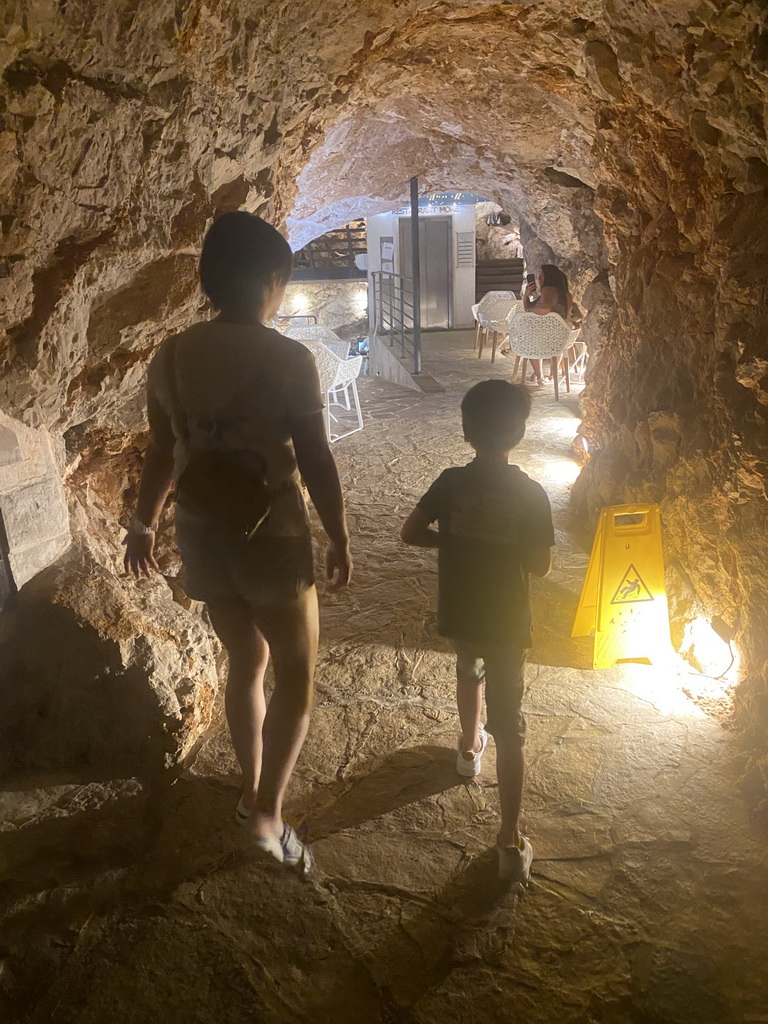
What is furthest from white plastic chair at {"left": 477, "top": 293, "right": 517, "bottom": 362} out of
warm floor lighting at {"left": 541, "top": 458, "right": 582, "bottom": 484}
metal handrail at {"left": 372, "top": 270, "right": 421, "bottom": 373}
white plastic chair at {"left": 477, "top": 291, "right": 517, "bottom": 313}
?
warm floor lighting at {"left": 541, "top": 458, "right": 582, "bottom": 484}

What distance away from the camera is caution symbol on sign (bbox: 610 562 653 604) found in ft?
10.2

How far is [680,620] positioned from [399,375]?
716 cm

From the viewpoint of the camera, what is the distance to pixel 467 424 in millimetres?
1884

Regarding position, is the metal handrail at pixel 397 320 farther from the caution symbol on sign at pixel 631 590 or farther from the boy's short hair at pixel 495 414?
the boy's short hair at pixel 495 414

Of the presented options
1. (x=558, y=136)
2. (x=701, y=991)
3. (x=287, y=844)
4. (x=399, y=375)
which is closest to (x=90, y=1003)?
(x=287, y=844)

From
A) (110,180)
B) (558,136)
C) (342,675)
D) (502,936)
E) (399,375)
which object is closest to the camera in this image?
(502,936)

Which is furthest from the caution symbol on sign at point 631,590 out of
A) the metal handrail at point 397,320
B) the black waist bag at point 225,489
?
the metal handrail at point 397,320

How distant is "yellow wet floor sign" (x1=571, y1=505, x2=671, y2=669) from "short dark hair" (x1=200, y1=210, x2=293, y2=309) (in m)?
1.95

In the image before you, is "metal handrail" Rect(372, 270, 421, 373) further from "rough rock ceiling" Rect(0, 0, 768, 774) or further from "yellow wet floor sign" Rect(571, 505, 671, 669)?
"yellow wet floor sign" Rect(571, 505, 671, 669)

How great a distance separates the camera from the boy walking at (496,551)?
74.2 inches

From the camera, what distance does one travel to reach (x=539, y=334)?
7.46 metres

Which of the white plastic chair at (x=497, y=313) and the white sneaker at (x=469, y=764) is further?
the white plastic chair at (x=497, y=313)

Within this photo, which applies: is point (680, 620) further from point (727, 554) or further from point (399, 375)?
point (399, 375)

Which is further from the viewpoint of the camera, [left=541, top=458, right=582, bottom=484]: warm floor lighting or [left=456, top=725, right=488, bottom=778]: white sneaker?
[left=541, top=458, right=582, bottom=484]: warm floor lighting
